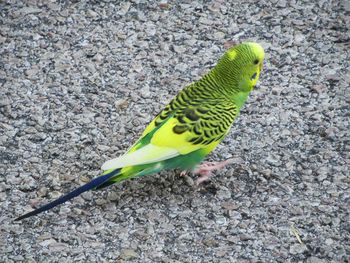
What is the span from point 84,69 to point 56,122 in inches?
19.1

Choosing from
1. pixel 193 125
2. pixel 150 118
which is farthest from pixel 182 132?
pixel 150 118

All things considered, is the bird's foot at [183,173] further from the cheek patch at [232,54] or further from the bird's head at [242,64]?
the cheek patch at [232,54]

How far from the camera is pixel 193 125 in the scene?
10.7ft

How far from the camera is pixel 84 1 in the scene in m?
4.61

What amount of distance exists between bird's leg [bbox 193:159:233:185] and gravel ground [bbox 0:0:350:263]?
0.13 feet

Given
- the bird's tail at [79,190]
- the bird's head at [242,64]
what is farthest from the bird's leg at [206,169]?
the bird's tail at [79,190]

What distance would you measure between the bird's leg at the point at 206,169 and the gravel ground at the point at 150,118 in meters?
0.04

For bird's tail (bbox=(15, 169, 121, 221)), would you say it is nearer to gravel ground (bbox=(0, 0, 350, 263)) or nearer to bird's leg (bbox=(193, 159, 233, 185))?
gravel ground (bbox=(0, 0, 350, 263))

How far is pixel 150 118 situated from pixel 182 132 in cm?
67

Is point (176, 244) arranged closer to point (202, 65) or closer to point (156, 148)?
point (156, 148)

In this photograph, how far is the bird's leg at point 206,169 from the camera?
355 centimetres

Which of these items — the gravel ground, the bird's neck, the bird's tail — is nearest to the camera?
the bird's tail

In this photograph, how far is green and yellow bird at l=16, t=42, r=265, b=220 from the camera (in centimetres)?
317

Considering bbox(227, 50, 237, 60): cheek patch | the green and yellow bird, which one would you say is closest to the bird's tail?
the green and yellow bird
